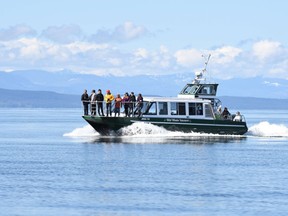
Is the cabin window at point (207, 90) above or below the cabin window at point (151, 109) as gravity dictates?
above

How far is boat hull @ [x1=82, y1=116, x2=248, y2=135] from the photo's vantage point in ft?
221

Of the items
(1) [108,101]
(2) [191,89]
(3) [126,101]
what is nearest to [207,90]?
(2) [191,89]

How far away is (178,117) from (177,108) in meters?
0.66

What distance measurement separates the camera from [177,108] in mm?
67938

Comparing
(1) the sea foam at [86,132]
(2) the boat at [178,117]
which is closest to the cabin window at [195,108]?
(2) the boat at [178,117]

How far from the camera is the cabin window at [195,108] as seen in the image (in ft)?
224

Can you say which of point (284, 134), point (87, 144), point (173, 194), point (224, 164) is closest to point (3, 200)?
point (173, 194)

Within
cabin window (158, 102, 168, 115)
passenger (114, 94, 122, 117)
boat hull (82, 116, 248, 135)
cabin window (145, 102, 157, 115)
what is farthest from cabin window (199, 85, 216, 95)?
passenger (114, 94, 122, 117)

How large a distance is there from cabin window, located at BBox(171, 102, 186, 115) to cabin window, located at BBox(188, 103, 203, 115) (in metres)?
0.53

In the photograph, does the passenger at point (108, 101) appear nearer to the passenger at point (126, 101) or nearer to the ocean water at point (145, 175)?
the passenger at point (126, 101)

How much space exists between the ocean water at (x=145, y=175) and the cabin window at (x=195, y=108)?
65.0 inches

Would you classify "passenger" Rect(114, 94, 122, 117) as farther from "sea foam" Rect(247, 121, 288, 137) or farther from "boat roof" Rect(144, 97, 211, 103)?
"sea foam" Rect(247, 121, 288, 137)

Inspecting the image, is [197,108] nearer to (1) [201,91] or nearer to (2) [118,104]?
(1) [201,91]

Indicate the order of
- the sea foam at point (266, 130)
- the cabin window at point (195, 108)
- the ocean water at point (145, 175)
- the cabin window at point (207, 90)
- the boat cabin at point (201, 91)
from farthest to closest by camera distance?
the sea foam at point (266, 130)
the cabin window at point (207, 90)
the boat cabin at point (201, 91)
the cabin window at point (195, 108)
the ocean water at point (145, 175)
